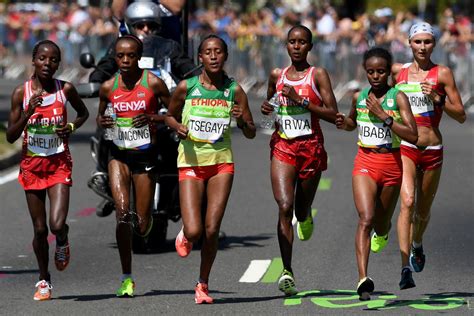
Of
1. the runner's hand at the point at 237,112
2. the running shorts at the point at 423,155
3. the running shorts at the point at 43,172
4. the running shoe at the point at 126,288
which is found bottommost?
the running shoe at the point at 126,288

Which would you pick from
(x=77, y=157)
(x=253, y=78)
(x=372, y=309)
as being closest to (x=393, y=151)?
(x=372, y=309)

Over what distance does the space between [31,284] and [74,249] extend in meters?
2.07

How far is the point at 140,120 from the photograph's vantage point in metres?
11.2

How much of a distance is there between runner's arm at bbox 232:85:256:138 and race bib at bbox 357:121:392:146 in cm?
80

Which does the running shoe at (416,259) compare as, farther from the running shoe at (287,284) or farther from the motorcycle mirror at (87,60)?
the motorcycle mirror at (87,60)

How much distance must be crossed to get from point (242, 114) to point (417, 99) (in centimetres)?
147

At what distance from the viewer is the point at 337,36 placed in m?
32.6

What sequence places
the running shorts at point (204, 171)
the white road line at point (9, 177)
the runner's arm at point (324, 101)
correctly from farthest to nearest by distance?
the white road line at point (9, 177) < the runner's arm at point (324, 101) < the running shorts at point (204, 171)

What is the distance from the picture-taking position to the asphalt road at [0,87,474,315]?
10.9 meters

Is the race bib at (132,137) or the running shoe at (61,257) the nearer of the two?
the running shoe at (61,257)

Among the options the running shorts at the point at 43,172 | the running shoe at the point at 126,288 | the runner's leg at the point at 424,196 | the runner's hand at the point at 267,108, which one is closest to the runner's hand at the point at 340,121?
the runner's hand at the point at 267,108

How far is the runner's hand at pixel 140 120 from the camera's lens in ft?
36.9

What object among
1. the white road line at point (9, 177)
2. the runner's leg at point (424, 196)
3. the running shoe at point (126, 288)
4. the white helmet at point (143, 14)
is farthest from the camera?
the white road line at point (9, 177)

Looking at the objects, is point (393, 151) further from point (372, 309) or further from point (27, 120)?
point (27, 120)
